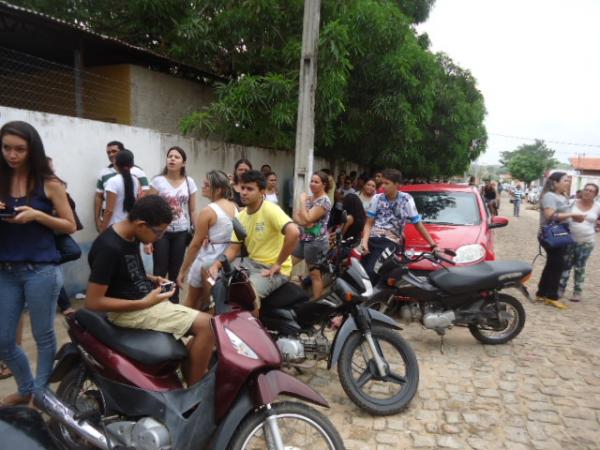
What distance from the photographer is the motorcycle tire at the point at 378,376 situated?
315 centimetres

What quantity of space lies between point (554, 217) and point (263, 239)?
14.5 feet

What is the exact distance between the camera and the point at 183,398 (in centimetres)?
227

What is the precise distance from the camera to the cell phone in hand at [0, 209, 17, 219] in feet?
7.88

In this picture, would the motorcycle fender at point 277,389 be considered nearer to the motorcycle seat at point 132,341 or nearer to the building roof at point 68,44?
the motorcycle seat at point 132,341

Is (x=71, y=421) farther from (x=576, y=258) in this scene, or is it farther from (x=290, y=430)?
(x=576, y=258)

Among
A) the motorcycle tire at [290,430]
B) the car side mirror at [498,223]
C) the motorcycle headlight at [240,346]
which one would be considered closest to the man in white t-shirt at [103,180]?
the motorcycle headlight at [240,346]

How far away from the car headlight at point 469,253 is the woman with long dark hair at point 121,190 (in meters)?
3.63

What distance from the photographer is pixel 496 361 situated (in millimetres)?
4207

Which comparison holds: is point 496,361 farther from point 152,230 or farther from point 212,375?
point 152,230


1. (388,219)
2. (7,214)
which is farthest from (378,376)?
(7,214)

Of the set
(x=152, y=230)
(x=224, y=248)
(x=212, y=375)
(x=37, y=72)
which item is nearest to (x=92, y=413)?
(x=212, y=375)

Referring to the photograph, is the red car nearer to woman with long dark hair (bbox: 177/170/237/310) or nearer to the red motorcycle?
woman with long dark hair (bbox: 177/170/237/310)

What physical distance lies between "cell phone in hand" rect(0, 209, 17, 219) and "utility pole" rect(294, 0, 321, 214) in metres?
4.71

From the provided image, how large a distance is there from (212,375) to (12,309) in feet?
4.26
